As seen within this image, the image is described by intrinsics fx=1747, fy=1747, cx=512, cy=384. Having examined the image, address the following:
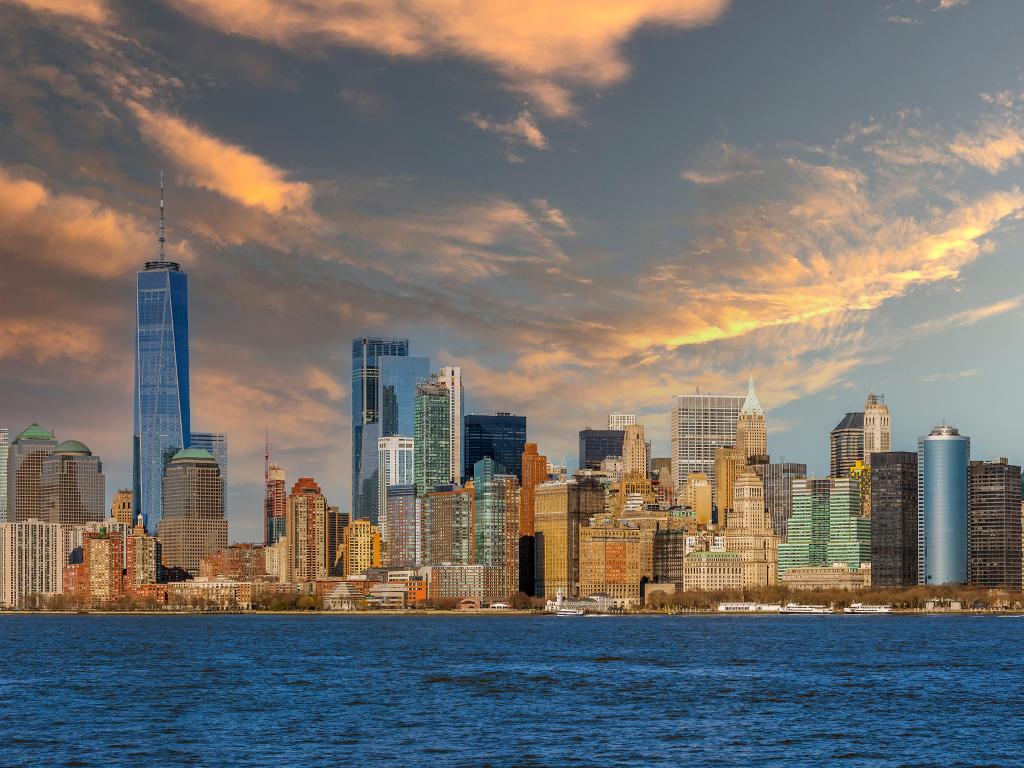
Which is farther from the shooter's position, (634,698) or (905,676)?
(905,676)

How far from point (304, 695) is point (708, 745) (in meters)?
43.5

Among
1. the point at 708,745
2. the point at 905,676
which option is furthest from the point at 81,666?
the point at 708,745

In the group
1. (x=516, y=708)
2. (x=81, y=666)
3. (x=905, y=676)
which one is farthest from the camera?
(x=81, y=666)

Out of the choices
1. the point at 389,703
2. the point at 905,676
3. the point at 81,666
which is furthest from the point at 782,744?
the point at 81,666

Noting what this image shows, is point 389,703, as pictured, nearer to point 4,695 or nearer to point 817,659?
point 4,695

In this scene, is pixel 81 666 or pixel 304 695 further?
pixel 81 666

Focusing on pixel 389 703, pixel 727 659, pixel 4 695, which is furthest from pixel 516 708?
pixel 727 659

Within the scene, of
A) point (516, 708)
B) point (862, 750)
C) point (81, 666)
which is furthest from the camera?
point (81, 666)

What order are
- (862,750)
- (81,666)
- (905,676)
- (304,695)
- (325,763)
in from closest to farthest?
(325,763)
(862,750)
(304,695)
(905,676)
(81,666)

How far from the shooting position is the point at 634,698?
434 ft

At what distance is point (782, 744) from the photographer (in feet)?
339

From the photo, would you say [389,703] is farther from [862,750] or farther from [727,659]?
[727,659]

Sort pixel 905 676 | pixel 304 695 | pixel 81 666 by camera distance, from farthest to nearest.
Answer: pixel 81 666 → pixel 905 676 → pixel 304 695

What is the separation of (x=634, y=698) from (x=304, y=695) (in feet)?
84.2
